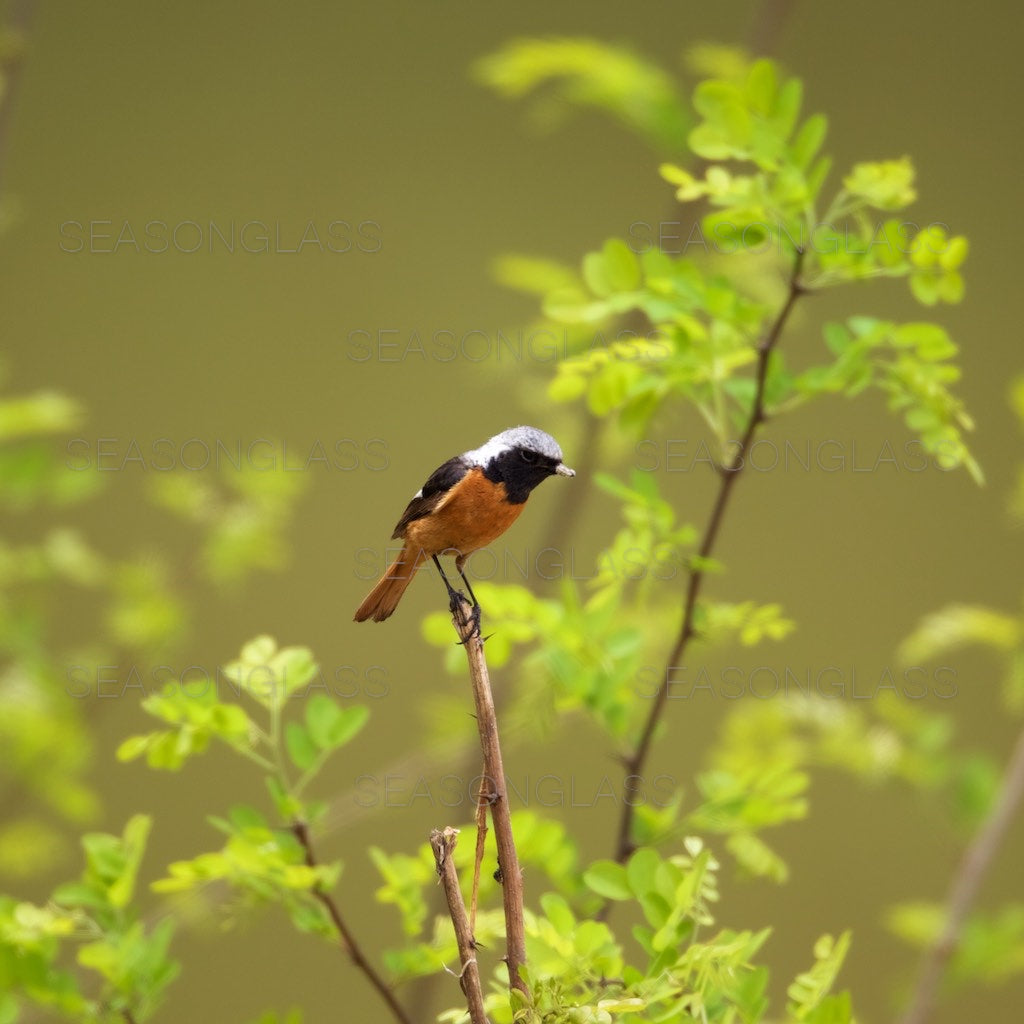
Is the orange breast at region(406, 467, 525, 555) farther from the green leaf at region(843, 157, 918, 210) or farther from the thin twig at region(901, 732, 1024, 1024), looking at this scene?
the thin twig at region(901, 732, 1024, 1024)

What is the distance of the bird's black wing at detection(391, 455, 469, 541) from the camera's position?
0.98 metres

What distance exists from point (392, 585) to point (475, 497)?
0.17m

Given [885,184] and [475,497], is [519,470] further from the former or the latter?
[885,184]

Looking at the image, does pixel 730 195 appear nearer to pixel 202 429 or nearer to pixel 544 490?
pixel 544 490

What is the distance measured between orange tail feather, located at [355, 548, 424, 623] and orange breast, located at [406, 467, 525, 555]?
61 mm

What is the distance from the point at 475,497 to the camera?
3.13 feet

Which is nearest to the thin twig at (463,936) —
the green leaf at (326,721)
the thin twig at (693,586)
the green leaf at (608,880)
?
the green leaf at (608,880)

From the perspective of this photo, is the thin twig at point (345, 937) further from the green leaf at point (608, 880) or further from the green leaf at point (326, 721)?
the green leaf at point (608, 880)

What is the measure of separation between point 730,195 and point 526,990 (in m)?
0.62


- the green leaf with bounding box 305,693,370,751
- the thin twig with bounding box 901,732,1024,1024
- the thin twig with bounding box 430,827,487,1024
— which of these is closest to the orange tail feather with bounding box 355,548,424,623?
the green leaf with bounding box 305,693,370,751

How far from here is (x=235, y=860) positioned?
826 millimetres

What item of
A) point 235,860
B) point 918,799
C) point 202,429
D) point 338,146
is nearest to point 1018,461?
point 918,799

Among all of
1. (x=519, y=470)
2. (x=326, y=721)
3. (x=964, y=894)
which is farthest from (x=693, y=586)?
(x=964, y=894)

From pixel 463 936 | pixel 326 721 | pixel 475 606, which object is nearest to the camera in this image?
pixel 463 936
